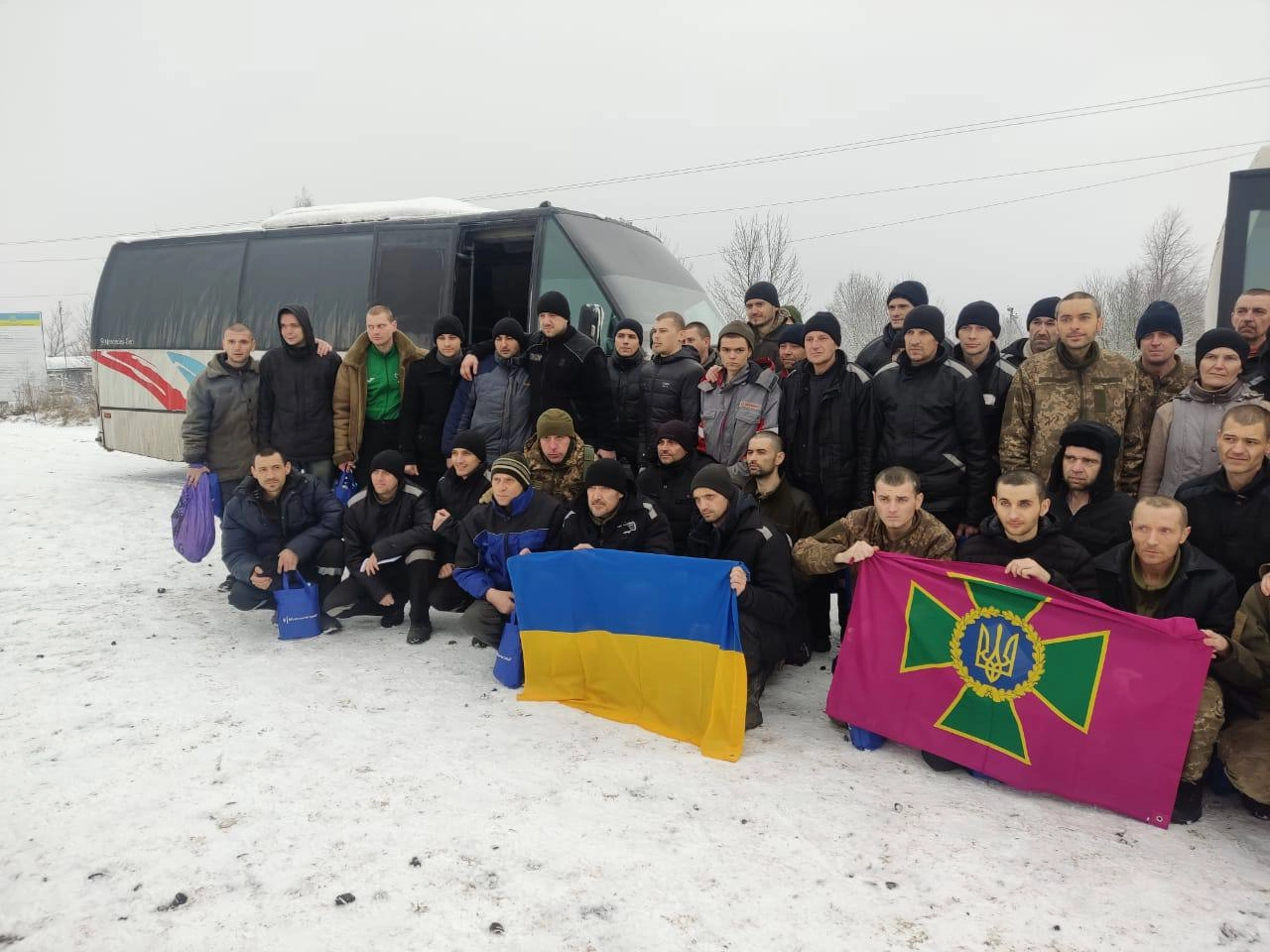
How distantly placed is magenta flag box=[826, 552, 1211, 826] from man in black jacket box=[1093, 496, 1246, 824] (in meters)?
0.12

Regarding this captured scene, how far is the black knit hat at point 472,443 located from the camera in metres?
5.34

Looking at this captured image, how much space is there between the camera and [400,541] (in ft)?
17.0

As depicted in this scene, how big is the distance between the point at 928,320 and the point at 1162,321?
1.34m

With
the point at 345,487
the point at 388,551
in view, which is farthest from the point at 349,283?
the point at 388,551

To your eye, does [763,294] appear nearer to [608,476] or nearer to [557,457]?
[557,457]

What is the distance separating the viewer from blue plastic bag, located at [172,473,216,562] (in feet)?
18.5

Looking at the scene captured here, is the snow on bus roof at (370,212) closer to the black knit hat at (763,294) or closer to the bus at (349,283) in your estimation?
the bus at (349,283)

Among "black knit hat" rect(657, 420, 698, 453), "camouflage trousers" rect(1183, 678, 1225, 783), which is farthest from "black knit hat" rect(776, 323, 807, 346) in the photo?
"camouflage trousers" rect(1183, 678, 1225, 783)

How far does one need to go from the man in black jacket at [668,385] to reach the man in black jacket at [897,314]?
1.16m

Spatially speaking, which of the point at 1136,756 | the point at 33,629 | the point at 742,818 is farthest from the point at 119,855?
the point at 1136,756

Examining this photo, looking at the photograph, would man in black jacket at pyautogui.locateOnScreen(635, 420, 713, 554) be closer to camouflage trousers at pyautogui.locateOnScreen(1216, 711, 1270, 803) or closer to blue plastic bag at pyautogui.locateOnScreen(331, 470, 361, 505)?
blue plastic bag at pyautogui.locateOnScreen(331, 470, 361, 505)

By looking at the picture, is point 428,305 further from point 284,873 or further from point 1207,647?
point 1207,647

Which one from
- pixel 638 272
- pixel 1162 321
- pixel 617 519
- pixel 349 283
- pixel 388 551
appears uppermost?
pixel 638 272

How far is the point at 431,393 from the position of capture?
6.03 m
